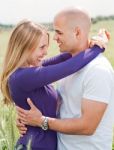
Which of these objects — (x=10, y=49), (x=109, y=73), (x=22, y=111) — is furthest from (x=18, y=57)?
(x=109, y=73)

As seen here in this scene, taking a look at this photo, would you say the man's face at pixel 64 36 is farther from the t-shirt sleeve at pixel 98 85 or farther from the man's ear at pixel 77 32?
the t-shirt sleeve at pixel 98 85

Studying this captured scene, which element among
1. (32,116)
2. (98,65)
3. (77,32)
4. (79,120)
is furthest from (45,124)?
(77,32)

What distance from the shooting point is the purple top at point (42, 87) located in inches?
151

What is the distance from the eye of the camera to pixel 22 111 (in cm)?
404

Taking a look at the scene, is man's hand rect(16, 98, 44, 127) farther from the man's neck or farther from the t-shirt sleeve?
the man's neck

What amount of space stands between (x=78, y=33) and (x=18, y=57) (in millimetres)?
453

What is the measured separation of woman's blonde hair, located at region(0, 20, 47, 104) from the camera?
4012 mm

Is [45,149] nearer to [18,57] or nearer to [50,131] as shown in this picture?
[50,131]

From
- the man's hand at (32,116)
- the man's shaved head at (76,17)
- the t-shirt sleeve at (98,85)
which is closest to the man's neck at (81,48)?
the man's shaved head at (76,17)

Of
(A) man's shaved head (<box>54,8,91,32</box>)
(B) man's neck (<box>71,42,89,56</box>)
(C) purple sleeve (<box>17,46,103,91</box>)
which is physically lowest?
(C) purple sleeve (<box>17,46,103,91</box>)

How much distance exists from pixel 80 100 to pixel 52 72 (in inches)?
11.7

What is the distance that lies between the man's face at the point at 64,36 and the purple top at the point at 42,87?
106 millimetres

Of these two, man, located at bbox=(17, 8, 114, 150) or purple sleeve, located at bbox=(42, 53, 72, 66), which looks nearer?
man, located at bbox=(17, 8, 114, 150)

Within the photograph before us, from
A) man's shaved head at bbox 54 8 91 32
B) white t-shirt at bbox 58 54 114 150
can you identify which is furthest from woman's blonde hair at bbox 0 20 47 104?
white t-shirt at bbox 58 54 114 150
